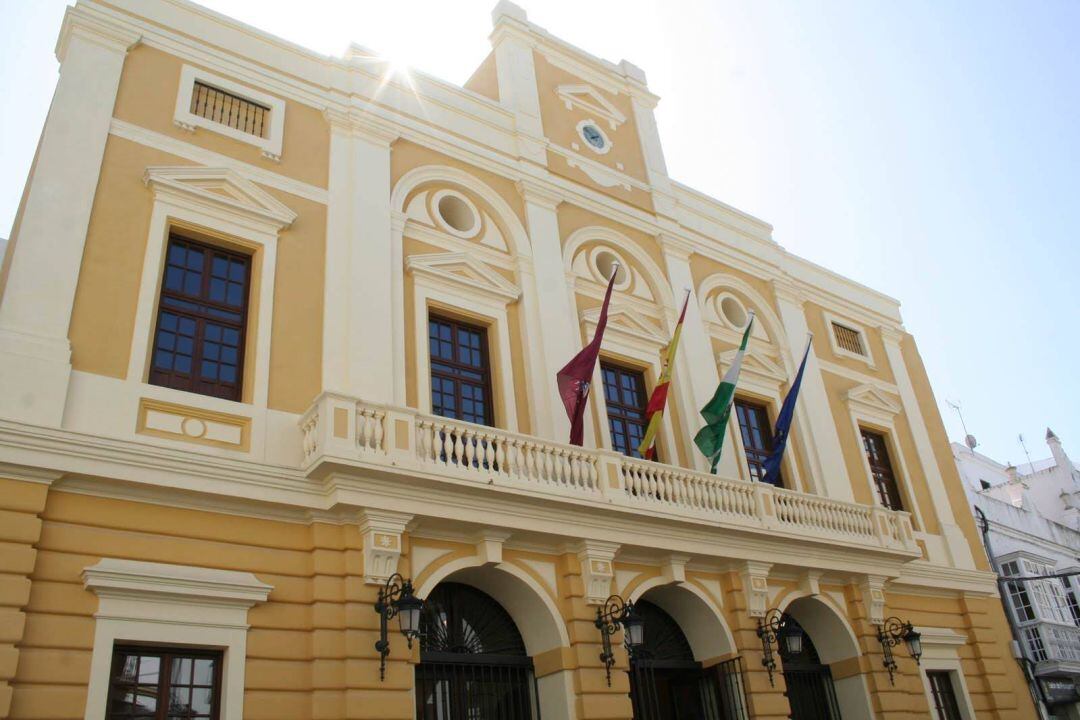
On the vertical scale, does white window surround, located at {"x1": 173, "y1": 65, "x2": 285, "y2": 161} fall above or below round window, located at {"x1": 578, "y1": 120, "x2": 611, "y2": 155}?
below

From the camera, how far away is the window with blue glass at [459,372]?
13312 mm

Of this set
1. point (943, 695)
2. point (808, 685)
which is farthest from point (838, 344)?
point (808, 685)

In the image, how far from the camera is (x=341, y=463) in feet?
33.7

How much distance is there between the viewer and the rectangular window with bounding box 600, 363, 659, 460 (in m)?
15.1

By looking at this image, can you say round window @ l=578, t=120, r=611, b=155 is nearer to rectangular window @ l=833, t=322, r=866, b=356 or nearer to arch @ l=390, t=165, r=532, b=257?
arch @ l=390, t=165, r=532, b=257

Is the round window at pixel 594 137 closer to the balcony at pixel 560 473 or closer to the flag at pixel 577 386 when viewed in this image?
the flag at pixel 577 386

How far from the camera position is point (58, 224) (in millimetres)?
10633

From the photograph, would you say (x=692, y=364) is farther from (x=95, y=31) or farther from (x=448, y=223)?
(x=95, y=31)

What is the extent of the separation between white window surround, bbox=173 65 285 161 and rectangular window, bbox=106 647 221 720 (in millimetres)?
6699

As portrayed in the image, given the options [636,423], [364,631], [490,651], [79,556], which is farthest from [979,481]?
[79,556]

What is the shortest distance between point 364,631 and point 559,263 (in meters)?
7.27

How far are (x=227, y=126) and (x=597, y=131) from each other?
773cm

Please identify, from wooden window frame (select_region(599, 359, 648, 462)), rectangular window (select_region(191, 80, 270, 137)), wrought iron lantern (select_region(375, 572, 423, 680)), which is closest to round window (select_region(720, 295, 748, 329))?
wooden window frame (select_region(599, 359, 648, 462))

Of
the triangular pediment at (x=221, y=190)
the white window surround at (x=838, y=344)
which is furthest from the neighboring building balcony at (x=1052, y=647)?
the triangular pediment at (x=221, y=190)
